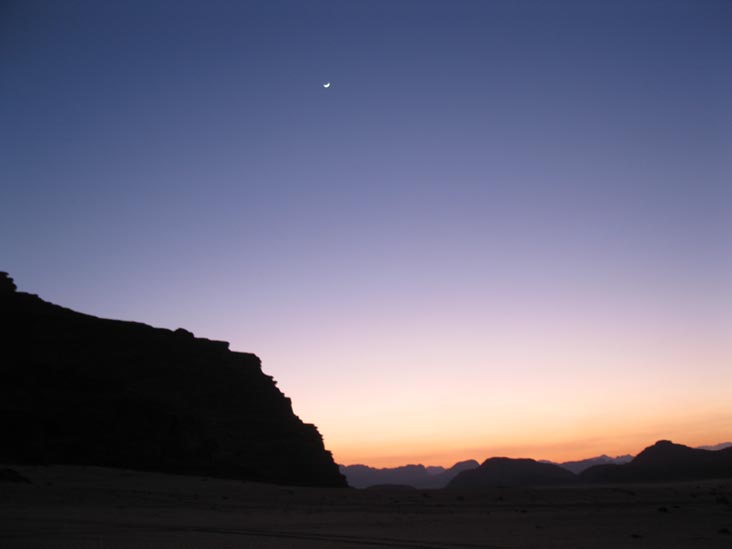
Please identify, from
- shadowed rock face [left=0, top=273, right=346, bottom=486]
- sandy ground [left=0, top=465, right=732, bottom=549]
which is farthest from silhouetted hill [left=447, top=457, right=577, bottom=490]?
sandy ground [left=0, top=465, right=732, bottom=549]

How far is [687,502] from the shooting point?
26812mm

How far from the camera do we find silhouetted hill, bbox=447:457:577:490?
139 m

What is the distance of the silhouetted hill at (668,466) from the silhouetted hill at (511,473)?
620 inches

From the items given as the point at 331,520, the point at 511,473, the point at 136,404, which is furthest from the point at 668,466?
the point at 331,520

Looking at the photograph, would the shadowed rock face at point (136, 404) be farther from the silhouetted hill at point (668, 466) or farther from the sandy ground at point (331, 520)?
the silhouetted hill at point (668, 466)

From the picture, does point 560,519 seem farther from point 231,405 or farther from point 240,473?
point 231,405

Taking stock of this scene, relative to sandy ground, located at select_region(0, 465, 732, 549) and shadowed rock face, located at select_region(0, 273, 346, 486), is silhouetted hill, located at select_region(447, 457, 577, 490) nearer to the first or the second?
shadowed rock face, located at select_region(0, 273, 346, 486)

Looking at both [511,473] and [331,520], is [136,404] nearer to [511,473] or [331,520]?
[331,520]

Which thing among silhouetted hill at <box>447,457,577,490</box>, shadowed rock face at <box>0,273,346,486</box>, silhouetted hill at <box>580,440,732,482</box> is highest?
shadowed rock face at <box>0,273,346,486</box>

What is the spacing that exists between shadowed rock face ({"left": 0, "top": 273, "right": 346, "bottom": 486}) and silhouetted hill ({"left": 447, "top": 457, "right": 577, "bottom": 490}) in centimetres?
7612

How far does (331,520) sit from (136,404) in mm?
43726

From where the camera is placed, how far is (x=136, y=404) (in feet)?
186

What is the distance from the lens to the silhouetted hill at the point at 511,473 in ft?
456

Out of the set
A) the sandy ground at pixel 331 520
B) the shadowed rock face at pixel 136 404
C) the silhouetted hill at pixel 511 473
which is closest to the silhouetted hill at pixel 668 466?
the silhouetted hill at pixel 511 473
